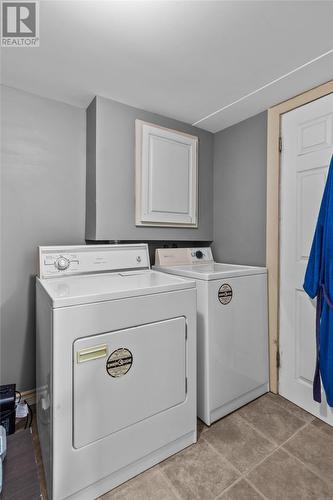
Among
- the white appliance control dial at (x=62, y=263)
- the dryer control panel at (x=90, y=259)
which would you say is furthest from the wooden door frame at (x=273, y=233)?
the white appliance control dial at (x=62, y=263)

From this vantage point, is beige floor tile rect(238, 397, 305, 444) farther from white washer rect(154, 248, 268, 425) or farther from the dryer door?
the dryer door

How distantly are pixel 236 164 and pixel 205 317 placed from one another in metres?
1.39

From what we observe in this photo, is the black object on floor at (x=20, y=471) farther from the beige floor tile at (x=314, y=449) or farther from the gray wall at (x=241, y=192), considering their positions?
the gray wall at (x=241, y=192)

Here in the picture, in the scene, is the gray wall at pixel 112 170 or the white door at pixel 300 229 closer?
the white door at pixel 300 229

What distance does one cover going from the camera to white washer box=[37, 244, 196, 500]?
1.07 metres

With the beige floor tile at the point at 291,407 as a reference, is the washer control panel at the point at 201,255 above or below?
above

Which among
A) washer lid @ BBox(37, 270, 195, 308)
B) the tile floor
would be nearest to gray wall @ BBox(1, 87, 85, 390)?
washer lid @ BBox(37, 270, 195, 308)

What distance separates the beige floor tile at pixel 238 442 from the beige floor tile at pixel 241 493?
0.09m

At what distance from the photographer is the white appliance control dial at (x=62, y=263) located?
165 cm

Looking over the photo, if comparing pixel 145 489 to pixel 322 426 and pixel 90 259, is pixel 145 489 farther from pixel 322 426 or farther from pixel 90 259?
pixel 90 259

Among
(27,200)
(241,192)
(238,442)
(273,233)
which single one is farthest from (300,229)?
(27,200)

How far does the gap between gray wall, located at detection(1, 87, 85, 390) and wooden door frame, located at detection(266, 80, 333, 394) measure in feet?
4.89

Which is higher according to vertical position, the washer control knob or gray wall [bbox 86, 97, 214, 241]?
gray wall [bbox 86, 97, 214, 241]

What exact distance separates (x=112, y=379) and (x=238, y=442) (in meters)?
0.90
